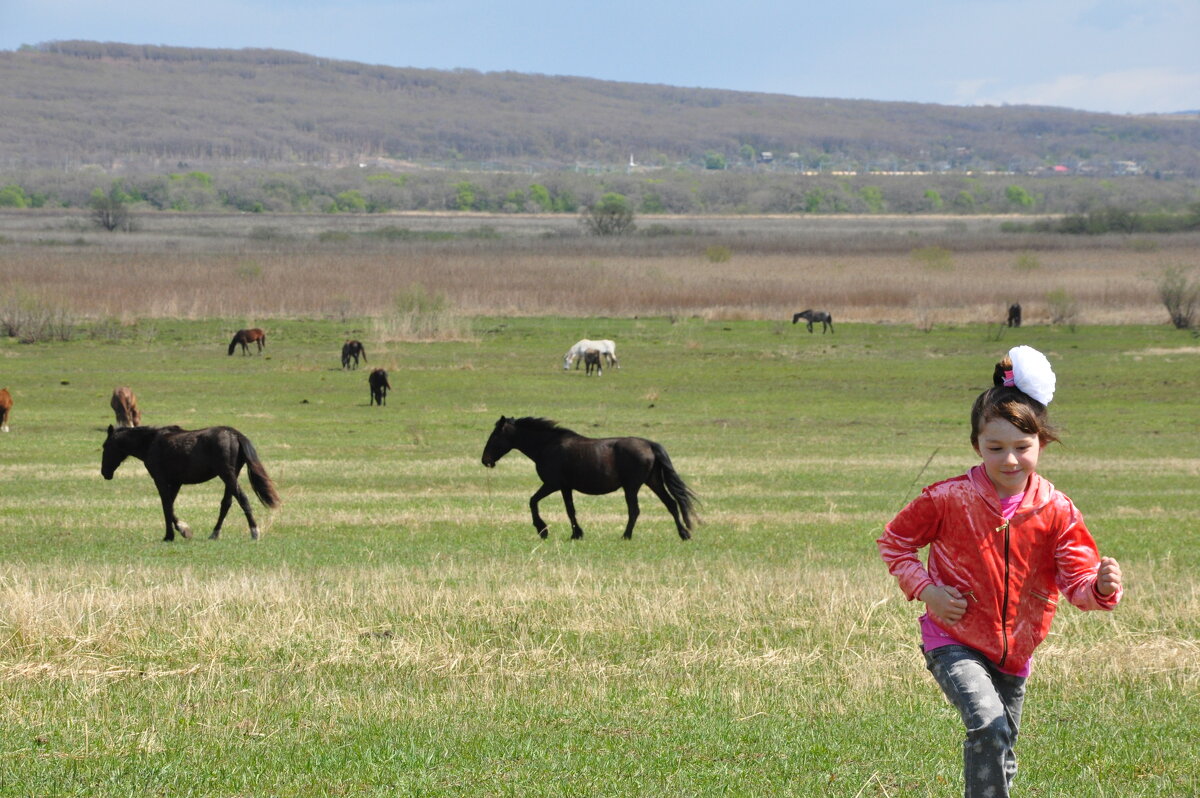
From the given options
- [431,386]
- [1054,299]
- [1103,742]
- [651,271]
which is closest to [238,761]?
[1103,742]

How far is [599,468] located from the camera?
16.5 metres

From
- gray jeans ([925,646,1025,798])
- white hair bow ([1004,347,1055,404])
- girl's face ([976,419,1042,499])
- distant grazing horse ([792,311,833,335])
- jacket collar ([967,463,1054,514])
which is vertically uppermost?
white hair bow ([1004,347,1055,404])

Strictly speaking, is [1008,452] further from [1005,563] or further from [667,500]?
[667,500]

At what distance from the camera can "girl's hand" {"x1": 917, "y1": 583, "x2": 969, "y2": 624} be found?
193 inches

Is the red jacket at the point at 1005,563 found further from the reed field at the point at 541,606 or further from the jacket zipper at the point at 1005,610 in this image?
the reed field at the point at 541,606

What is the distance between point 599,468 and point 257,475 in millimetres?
4154

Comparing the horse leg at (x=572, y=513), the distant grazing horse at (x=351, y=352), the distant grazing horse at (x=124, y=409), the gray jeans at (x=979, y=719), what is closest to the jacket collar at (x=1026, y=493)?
the gray jeans at (x=979, y=719)

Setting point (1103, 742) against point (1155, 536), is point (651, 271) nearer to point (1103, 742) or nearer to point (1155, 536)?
point (1155, 536)

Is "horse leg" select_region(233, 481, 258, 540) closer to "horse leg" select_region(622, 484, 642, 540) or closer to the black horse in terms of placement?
the black horse

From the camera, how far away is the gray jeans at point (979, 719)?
4773mm

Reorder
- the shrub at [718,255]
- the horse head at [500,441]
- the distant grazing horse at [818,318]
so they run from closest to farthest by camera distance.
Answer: the horse head at [500,441] → the distant grazing horse at [818,318] → the shrub at [718,255]

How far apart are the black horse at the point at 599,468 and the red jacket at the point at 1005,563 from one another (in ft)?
36.9

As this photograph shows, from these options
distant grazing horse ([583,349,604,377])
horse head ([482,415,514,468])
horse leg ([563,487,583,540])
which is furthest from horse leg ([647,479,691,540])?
distant grazing horse ([583,349,604,377])

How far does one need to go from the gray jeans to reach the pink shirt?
0.08ft
